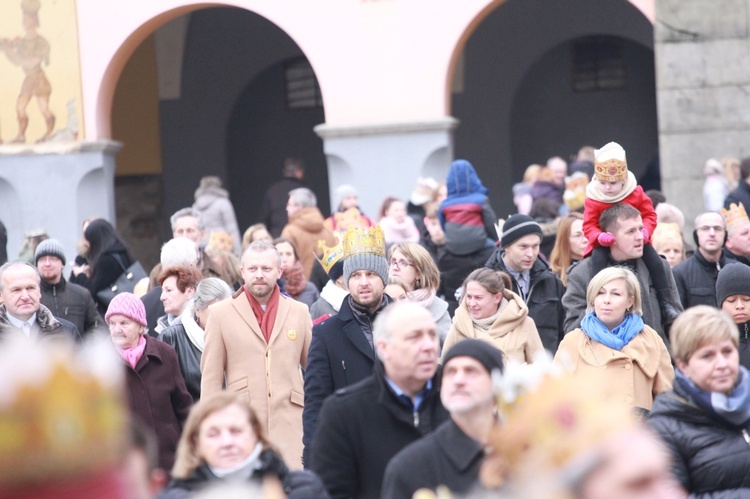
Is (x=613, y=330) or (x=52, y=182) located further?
(x=52, y=182)

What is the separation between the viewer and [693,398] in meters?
5.14

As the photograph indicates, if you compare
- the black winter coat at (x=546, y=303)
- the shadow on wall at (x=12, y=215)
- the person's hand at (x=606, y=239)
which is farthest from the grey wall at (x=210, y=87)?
the person's hand at (x=606, y=239)

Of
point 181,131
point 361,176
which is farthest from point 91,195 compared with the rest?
point 181,131

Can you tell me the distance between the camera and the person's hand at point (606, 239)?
7412 millimetres

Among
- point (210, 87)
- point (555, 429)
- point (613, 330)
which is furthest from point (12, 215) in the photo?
point (555, 429)

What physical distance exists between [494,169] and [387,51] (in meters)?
4.85

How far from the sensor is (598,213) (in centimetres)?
761

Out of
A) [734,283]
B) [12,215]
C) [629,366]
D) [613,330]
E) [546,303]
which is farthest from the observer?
[12,215]

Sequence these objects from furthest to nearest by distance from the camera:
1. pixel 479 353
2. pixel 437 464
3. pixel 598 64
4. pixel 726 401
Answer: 1. pixel 598 64
2. pixel 726 401
3. pixel 479 353
4. pixel 437 464

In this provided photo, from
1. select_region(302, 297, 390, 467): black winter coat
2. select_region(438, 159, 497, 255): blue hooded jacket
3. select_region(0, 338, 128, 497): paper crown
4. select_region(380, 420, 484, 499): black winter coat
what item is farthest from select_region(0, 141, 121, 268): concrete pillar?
select_region(0, 338, 128, 497): paper crown

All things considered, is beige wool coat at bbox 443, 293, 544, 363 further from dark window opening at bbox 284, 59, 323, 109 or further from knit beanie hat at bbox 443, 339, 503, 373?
dark window opening at bbox 284, 59, 323, 109

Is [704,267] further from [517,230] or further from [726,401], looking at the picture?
[726,401]

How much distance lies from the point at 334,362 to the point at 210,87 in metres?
14.4

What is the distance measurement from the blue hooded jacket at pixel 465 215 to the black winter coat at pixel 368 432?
17.1ft
